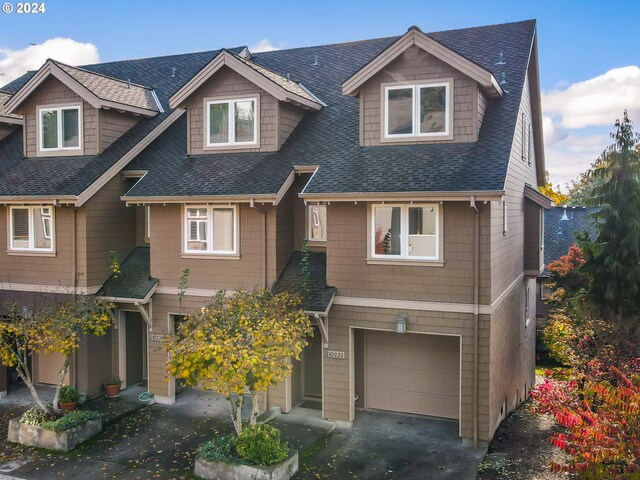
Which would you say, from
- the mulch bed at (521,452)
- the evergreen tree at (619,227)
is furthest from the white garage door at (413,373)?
the evergreen tree at (619,227)

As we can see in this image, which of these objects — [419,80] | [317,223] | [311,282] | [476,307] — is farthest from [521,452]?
[419,80]

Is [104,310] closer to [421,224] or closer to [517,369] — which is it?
[421,224]

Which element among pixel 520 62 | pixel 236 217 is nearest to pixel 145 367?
pixel 236 217

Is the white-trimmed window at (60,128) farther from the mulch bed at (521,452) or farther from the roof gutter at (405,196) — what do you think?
the mulch bed at (521,452)

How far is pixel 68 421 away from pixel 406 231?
9.45 metres

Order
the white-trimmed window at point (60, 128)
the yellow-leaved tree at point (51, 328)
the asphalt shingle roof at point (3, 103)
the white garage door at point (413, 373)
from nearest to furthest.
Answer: the yellow-leaved tree at point (51, 328)
the white garage door at point (413, 373)
the white-trimmed window at point (60, 128)
the asphalt shingle roof at point (3, 103)

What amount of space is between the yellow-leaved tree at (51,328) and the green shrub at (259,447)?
5.31 m

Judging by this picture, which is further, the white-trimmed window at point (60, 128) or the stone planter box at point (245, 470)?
the white-trimmed window at point (60, 128)

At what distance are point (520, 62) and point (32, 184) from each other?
49.2ft

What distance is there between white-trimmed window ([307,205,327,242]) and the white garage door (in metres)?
3.04

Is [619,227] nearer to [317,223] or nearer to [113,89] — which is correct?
[317,223]

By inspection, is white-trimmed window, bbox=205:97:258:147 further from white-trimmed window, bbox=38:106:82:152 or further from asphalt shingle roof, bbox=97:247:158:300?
white-trimmed window, bbox=38:106:82:152

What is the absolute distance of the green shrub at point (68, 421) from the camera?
13.9 metres

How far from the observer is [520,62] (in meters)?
17.0
